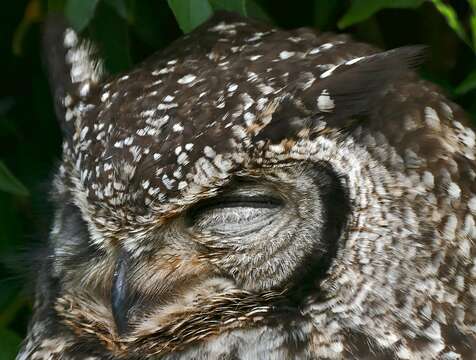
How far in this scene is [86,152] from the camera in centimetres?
212

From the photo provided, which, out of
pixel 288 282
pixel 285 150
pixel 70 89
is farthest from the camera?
pixel 70 89

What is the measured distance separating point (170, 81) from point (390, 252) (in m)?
0.57

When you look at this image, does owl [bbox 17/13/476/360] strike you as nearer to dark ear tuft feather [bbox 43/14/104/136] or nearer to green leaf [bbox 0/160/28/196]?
dark ear tuft feather [bbox 43/14/104/136]

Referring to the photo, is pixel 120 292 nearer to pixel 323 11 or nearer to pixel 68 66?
pixel 68 66

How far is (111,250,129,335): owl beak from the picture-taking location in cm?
212

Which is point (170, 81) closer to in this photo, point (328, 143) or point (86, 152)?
point (86, 152)

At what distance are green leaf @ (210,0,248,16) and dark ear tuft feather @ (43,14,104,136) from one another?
31 centimetres

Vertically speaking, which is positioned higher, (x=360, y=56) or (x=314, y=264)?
(x=360, y=56)

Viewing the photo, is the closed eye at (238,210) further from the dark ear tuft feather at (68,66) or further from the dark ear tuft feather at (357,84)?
the dark ear tuft feather at (68,66)

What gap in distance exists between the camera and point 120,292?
213 cm

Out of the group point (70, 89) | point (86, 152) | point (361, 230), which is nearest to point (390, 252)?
point (361, 230)

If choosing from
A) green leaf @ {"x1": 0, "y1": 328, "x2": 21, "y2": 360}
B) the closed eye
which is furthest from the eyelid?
green leaf @ {"x1": 0, "y1": 328, "x2": 21, "y2": 360}

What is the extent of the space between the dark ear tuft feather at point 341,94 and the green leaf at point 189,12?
407 mm

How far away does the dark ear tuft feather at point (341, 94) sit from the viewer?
6.44ft
